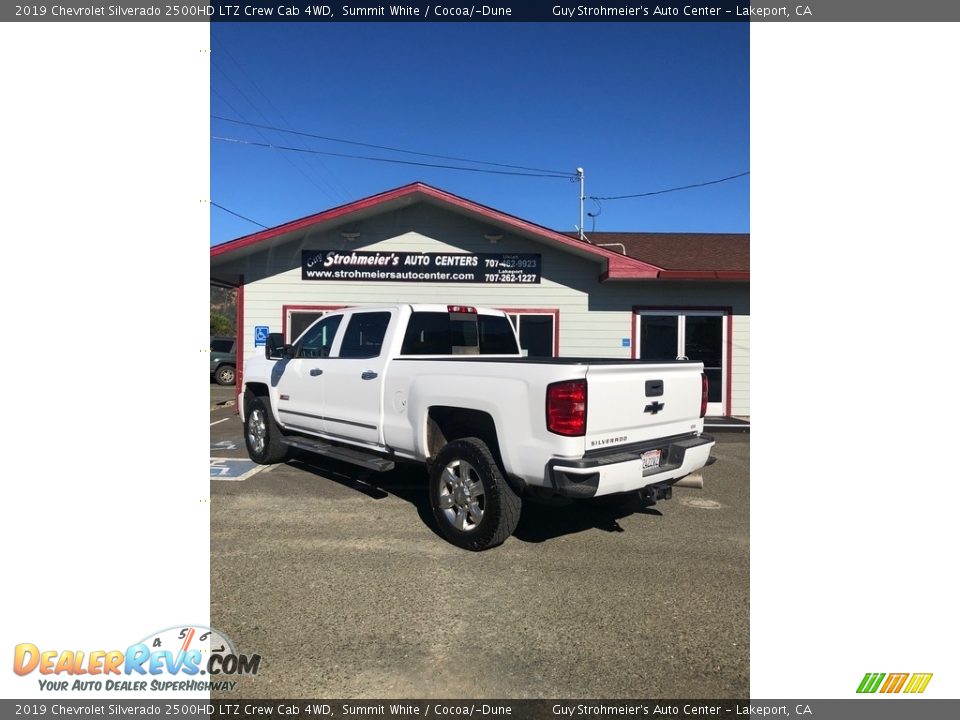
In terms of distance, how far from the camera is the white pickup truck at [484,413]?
3623mm

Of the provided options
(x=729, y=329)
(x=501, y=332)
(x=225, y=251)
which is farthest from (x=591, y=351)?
(x=225, y=251)

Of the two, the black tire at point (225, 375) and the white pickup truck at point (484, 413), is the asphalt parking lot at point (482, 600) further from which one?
the black tire at point (225, 375)

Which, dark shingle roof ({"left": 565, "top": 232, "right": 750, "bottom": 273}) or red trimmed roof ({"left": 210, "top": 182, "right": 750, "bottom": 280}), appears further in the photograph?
dark shingle roof ({"left": 565, "top": 232, "right": 750, "bottom": 273})

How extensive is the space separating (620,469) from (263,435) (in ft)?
16.2

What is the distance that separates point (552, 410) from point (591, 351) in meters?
8.39

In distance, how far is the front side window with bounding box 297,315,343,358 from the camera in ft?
20.0

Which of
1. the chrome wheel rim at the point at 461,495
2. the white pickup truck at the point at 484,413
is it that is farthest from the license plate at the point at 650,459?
the chrome wheel rim at the point at 461,495

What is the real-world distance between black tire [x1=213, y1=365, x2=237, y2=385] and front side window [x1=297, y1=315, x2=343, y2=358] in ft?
45.8

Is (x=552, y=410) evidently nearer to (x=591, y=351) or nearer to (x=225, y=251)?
(x=591, y=351)

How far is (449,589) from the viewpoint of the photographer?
352 centimetres

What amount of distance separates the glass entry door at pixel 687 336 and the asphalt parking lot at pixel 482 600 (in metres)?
6.61

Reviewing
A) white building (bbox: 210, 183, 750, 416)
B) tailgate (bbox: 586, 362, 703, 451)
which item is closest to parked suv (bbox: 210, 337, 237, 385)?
white building (bbox: 210, 183, 750, 416)

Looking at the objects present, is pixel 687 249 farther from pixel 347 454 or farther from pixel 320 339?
pixel 347 454

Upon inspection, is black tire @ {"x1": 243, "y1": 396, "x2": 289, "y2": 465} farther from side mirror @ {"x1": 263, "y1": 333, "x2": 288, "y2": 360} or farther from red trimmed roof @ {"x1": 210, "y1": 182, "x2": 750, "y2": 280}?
red trimmed roof @ {"x1": 210, "y1": 182, "x2": 750, "y2": 280}
